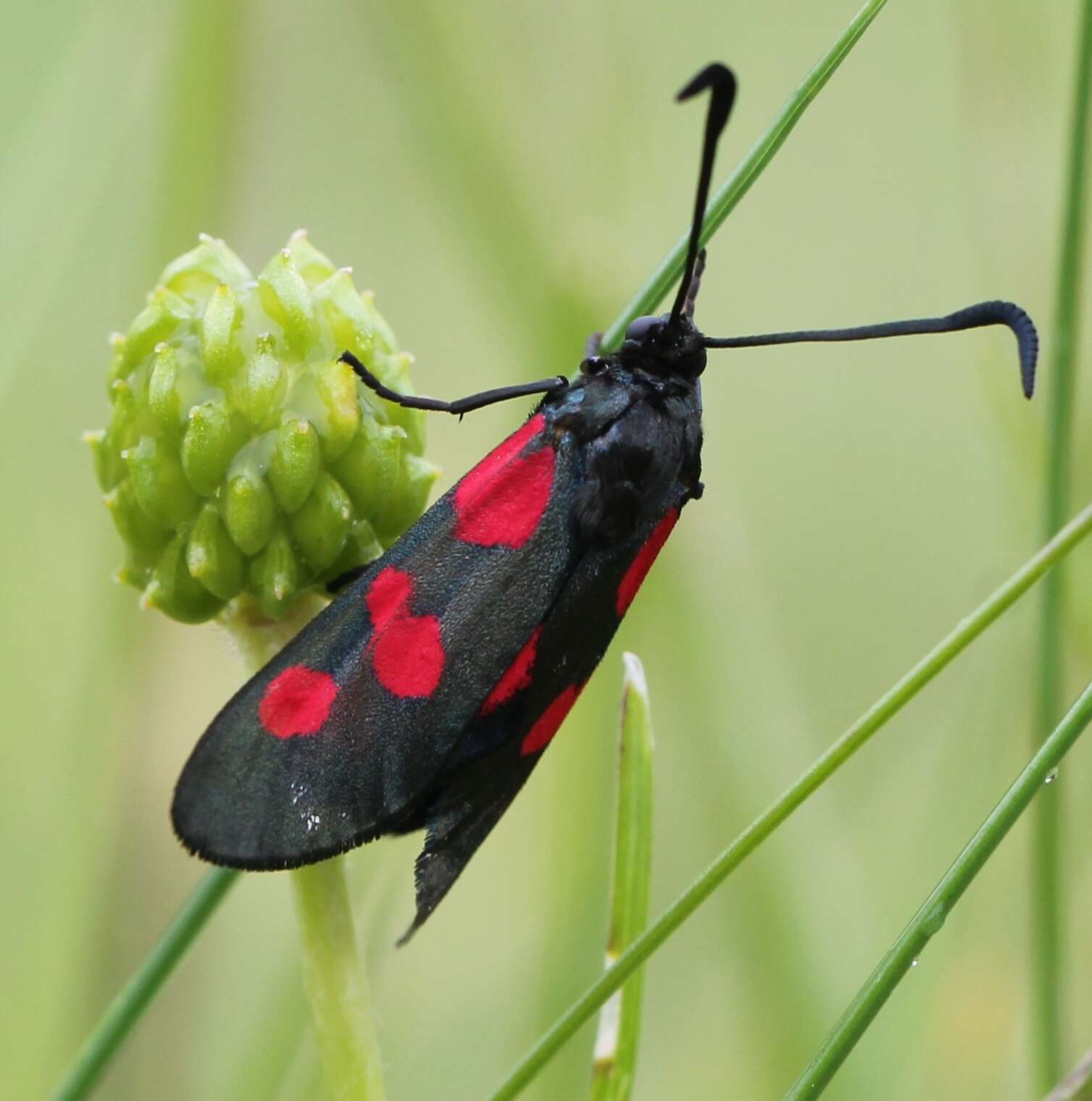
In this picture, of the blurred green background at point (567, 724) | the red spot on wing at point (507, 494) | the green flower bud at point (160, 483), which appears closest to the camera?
the green flower bud at point (160, 483)

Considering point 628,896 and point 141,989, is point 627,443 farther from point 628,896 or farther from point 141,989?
point 141,989

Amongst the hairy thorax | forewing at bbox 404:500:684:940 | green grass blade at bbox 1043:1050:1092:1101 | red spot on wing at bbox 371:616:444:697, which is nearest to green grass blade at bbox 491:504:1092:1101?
green grass blade at bbox 1043:1050:1092:1101

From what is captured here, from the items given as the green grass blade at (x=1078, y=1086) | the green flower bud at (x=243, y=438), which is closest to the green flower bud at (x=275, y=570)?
the green flower bud at (x=243, y=438)

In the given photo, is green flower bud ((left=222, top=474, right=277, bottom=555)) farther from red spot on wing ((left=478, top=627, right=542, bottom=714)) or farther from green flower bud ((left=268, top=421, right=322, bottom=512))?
red spot on wing ((left=478, top=627, right=542, bottom=714))

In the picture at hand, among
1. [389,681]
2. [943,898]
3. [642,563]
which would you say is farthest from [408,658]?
[943,898]

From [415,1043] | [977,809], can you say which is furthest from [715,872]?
[415,1043]

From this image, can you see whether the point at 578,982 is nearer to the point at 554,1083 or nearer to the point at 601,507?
the point at 554,1083

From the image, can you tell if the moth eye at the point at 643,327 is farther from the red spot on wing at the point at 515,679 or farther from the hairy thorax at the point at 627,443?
the red spot on wing at the point at 515,679
